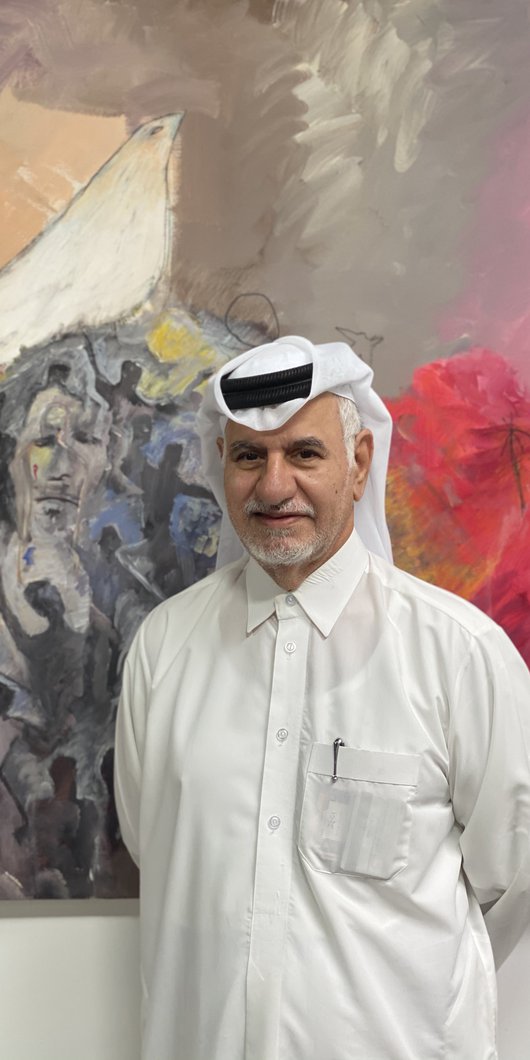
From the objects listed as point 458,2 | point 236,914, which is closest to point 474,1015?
point 236,914

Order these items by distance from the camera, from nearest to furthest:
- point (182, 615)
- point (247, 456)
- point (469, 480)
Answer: point (247, 456) < point (182, 615) < point (469, 480)

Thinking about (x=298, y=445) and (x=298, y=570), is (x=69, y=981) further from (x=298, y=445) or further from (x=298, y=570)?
(x=298, y=445)

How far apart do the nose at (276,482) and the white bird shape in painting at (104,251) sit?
25.8 inches

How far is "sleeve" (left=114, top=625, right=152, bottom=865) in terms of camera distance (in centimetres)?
179

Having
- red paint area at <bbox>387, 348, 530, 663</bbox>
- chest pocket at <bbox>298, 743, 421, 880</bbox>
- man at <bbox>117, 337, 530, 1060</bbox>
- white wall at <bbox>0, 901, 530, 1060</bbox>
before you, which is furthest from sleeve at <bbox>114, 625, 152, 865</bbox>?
red paint area at <bbox>387, 348, 530, 663</bbox>

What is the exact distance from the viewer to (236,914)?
1.51 metres

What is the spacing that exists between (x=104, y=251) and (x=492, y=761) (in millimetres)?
1314

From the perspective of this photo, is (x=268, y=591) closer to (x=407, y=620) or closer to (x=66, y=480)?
(x=407, y=620)

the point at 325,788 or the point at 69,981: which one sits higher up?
the point at 325,788

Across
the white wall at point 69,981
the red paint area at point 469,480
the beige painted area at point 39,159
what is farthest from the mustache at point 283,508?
the white wall at point 69,981

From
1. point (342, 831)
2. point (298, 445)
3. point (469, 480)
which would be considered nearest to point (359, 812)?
point (342, 831)

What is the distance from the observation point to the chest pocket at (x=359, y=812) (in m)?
1.49

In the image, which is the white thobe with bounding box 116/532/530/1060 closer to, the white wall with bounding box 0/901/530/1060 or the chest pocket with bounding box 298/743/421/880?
the chest pocket with bounding box 298/743/421/880

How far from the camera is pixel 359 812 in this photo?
1522mm
